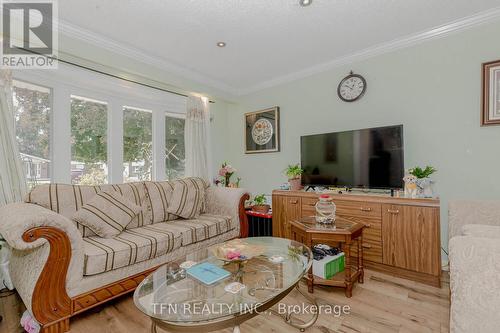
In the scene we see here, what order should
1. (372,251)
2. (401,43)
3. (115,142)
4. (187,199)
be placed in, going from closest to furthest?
(372,251) → (401,43) → (187,199) → (115,142)

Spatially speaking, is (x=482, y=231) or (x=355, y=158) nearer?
(x=482, y=231)

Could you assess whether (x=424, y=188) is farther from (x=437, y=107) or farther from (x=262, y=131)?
(x=262, y=131)

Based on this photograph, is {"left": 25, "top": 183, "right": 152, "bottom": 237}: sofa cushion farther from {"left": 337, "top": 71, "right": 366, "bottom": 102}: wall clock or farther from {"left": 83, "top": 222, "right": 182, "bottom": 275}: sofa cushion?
{"left": 337, "top": 71, "right": 366, "bottom": 102}: wall clock

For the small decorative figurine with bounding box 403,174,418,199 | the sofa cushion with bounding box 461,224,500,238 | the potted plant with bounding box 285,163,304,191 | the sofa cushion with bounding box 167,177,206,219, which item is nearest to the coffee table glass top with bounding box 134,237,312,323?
the sofa cushion with bounding box 461,224,500,238

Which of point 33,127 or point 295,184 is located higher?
point 33,127

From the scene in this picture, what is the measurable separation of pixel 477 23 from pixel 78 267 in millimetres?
3757

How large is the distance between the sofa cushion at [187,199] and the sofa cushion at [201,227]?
0.10 meters

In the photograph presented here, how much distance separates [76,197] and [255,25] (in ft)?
7.35

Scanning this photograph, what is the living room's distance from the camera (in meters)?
1.51

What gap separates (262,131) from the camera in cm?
383

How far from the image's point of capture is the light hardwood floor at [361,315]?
1.54m

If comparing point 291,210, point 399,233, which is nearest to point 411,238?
point 399,233

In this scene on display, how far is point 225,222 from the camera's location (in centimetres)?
274

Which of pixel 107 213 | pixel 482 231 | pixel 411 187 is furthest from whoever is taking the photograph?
pixel 411 187
